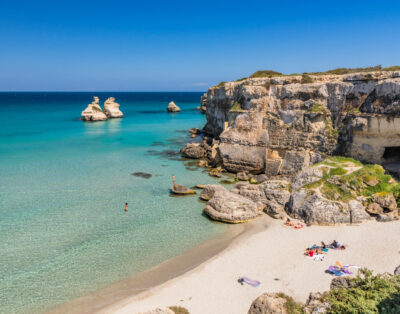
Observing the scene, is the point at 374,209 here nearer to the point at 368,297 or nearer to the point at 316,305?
the point at 368,297

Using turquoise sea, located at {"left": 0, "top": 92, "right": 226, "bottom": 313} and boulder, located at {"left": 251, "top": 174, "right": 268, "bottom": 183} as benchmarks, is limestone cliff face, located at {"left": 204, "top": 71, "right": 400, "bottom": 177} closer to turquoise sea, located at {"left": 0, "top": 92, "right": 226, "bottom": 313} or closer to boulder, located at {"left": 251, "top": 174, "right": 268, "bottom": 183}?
boulder, located at {"left": 251, "top": 174, "right": 268, "bottom": 183}

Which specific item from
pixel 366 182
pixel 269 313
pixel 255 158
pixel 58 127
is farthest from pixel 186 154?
pixel 58 127

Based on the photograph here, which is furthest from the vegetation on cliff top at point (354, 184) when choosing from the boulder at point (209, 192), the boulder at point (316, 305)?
the boulder at point (316, 305)

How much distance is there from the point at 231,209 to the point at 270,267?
590cm

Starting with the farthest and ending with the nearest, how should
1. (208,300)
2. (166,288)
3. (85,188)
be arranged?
(85,188) → (166,288) → (208,300)

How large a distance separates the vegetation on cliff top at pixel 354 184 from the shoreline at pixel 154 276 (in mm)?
5064

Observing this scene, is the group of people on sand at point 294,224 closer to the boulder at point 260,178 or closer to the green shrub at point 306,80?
the boulder at point 260,178

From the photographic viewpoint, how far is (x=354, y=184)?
64.6ft

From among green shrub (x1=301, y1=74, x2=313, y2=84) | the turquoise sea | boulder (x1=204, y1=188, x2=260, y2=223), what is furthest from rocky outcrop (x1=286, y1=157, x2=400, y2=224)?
green shrub (x1=301, y1=74, x2=313, y2=84)

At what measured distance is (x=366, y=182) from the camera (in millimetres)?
19906

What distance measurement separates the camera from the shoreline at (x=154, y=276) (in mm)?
12414

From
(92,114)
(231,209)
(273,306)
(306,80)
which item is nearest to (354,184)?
(231,209)

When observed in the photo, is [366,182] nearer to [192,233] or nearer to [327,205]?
[327,205]

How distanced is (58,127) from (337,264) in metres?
63.9
